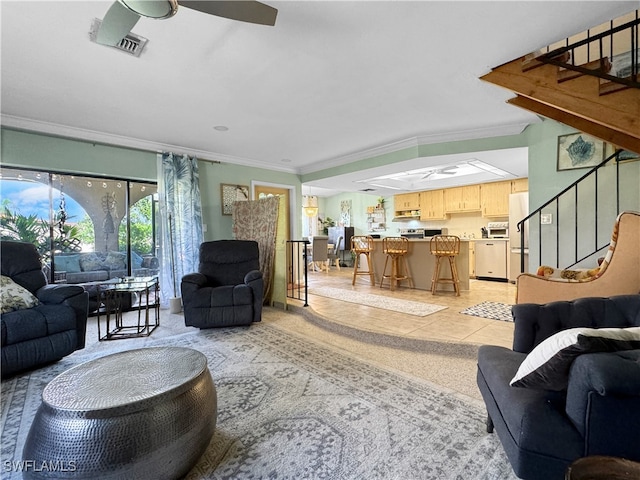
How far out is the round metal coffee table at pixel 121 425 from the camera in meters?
1.07

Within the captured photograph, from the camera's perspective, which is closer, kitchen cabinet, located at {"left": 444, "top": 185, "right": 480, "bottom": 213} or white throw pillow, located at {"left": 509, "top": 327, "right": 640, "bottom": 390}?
white throw pillow, located at {"left": 509, "top": 327, "right": 640, "bottom": 390}

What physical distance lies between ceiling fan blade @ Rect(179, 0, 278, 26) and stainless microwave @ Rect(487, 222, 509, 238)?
6.17 m

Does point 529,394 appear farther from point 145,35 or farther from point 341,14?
point 145,35

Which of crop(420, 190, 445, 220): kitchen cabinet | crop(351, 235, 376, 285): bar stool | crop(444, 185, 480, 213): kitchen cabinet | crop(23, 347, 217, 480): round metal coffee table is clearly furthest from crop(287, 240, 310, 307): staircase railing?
crop(444, 185, 480, 213): kitchen cabinet

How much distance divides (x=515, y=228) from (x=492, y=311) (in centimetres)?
285

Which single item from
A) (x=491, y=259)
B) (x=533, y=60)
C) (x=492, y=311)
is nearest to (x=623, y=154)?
(x=533, y=60)

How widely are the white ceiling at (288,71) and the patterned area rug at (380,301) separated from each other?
7.63 feet

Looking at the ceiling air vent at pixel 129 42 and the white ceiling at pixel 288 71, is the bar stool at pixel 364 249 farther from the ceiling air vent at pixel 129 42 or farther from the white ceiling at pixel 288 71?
the ceiling air vent at pixel 129 42

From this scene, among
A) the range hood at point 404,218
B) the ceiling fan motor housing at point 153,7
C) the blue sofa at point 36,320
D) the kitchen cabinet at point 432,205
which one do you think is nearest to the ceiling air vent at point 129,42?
the ceiling fan motor housing at point 153,7

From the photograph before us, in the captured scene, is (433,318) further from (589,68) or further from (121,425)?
(121,425)

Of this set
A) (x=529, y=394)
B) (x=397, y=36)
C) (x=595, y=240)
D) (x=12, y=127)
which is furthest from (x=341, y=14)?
(x=12, y=127)

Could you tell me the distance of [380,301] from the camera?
4297 mm

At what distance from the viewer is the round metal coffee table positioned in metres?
1.07

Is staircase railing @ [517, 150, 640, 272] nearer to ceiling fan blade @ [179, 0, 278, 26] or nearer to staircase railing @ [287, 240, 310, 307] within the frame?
staircase railing @ [287, 240, 310, 307]
